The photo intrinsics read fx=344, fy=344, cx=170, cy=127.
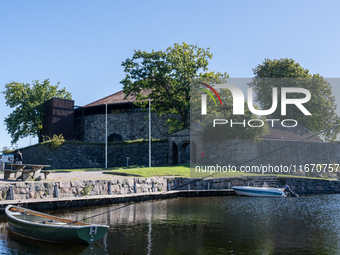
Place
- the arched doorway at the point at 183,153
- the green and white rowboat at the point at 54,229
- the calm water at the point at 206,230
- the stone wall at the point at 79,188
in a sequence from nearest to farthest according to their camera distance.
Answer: the calm water at the point at 206,230
the green and white rowboat at the point at 54,229
the stone wall at the point at 79,188
the arched doorway at the point at 183,153

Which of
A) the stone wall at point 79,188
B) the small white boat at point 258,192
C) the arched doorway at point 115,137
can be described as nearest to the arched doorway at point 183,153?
the small white boat at point 258,192

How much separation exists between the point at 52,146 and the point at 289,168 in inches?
899

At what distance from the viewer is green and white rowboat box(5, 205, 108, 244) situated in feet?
31.7

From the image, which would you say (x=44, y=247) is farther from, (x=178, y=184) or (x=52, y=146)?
(x=52, y=146)

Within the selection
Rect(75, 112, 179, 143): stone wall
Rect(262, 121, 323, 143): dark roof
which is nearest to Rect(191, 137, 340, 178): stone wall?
Rect(262, 121, 323, 143): dark roof

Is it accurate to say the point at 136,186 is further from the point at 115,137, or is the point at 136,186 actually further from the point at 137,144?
the point at 115,137

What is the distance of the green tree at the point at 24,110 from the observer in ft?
141

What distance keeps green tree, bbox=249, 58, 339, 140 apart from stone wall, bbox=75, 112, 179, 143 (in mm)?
11227

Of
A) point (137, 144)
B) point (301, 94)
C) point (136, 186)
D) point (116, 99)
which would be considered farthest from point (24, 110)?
point (301, 94)

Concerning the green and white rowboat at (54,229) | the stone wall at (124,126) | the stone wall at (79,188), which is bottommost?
the green and white rowboat at (54,229)

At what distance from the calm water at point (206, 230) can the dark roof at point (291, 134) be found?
1518 cm

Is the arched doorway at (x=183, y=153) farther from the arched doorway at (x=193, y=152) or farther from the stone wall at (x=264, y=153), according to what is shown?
the stone wall at (x=264, y=153)

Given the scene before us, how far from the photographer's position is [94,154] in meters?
35.7

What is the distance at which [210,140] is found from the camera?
3005cm
